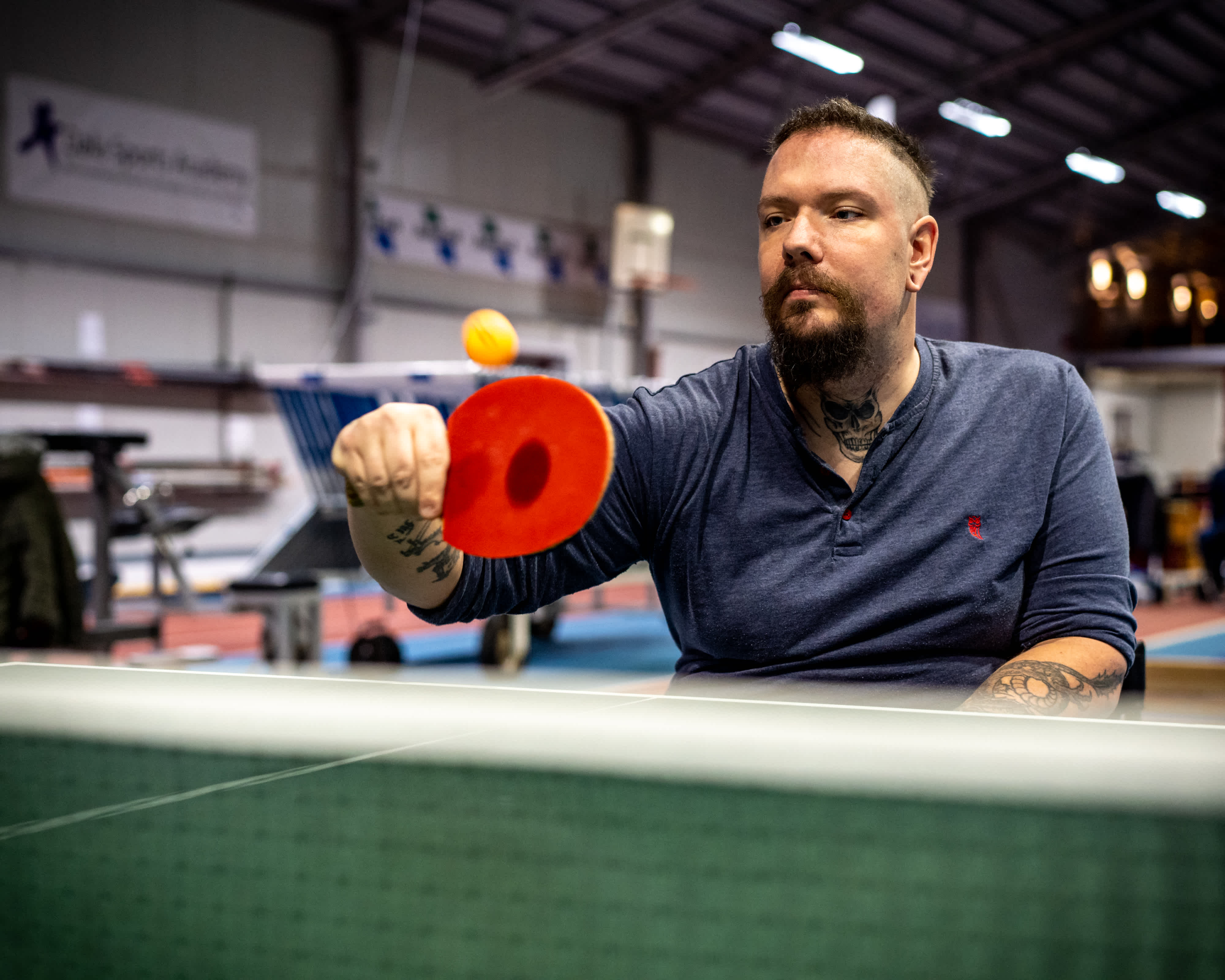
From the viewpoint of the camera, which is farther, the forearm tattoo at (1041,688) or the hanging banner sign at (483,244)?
the hanging banner sign at (483,244)

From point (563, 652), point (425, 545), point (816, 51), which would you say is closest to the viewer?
point (425, 545)

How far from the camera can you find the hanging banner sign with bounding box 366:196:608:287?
1154 cm

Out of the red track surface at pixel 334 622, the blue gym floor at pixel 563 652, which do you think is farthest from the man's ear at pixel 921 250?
the red track surface at pixel 334 622

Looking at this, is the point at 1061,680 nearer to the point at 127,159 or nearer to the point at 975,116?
the point at 127,159

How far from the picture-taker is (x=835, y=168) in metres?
1.38

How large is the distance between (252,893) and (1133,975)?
2.05 ft

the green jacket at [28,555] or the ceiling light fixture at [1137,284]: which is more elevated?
the ceiling light fixture at [1137,284]

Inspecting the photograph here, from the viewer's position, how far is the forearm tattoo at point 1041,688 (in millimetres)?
1266

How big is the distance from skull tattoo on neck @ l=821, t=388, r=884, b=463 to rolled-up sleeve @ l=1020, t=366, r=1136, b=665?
247 millimetres

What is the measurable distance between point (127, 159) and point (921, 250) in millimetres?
9654

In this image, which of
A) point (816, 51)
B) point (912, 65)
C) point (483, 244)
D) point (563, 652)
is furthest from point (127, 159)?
point (912, 65)

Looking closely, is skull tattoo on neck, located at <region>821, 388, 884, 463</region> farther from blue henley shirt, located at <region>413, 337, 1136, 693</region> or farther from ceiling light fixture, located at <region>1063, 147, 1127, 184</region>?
ceiling light fixture, located at <region>1063, 147, 1127, 184</region>

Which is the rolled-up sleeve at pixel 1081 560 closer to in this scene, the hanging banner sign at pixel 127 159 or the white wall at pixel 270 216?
the white wall at pixel 270 216

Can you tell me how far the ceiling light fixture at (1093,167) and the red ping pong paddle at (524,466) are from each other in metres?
16.6
